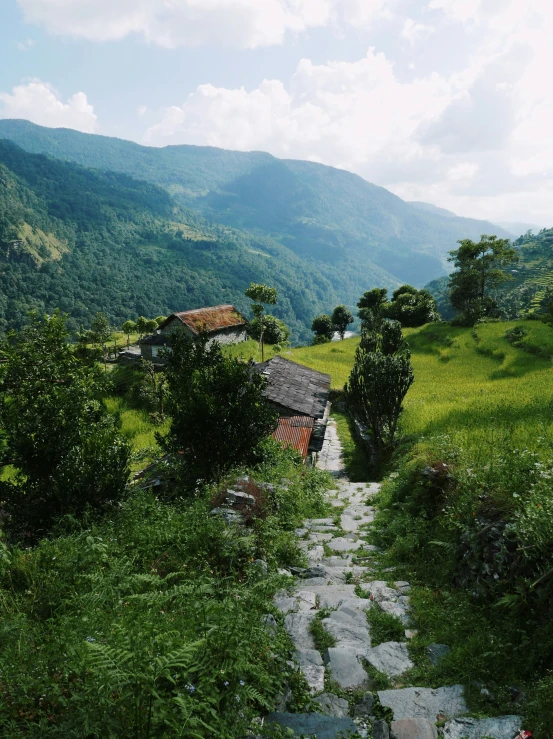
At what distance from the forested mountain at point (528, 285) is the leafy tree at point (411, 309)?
10429 millimetres

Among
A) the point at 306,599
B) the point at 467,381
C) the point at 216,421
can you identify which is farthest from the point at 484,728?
the point at 467,381

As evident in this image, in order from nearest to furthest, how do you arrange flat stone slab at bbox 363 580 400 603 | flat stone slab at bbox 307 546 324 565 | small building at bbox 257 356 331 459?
flat stone slab at bbox 363 580 400 603 → flat stone slab at bbox 307 546 324 565 → small building at bbox 257 356 331 459

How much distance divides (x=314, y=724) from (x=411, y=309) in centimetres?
6029

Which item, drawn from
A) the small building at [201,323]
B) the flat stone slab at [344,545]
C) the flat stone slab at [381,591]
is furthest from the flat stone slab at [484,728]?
the small building at [201,323]

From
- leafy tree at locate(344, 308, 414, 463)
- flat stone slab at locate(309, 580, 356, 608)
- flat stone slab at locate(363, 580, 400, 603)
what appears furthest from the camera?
leafy tree at locate(344, 308, 414, 463)

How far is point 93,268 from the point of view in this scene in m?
179

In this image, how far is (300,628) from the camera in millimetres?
5371

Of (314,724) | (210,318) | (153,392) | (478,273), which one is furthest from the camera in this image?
(478,273)

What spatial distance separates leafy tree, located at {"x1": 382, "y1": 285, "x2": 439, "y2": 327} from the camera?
60344 millimetres

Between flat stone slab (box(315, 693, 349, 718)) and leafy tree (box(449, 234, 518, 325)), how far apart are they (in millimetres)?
52920

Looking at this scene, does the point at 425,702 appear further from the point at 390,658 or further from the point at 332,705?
the point at 332,705

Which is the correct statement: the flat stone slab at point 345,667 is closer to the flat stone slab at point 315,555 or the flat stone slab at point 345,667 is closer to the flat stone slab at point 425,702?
the flat stone slab at point 425,702

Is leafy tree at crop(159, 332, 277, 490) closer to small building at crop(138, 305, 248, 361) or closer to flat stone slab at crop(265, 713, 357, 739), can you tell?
flat stone slab at crop(265, 713, 357, 739)

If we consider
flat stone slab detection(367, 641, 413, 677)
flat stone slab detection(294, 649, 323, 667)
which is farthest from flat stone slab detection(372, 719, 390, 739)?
flat stone slab detection(294, 649, 323, 667)
